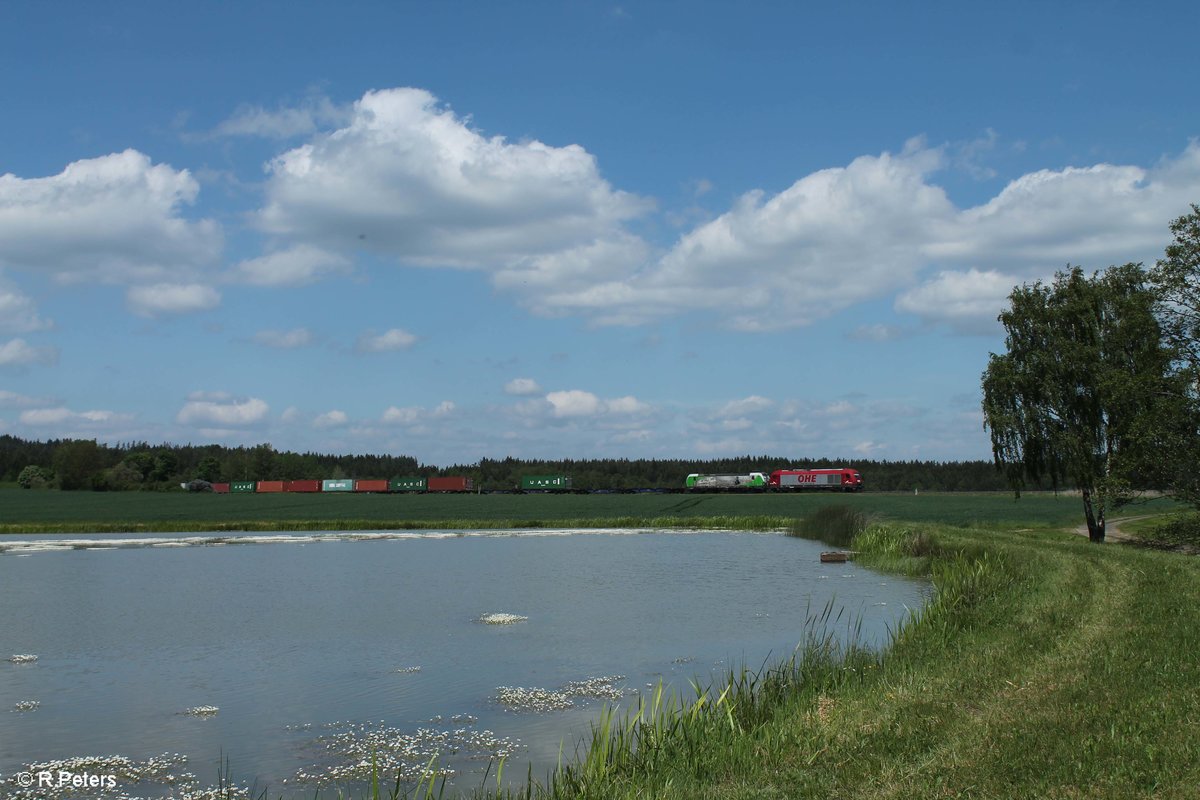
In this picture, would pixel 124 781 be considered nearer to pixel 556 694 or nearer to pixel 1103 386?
pixel 556 694

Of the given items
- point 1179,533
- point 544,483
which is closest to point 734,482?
point 544,483

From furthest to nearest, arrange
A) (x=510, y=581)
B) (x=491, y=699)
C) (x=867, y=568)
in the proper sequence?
(x=867, y=568) → (x=510, y=581) → (x=491, y=699)

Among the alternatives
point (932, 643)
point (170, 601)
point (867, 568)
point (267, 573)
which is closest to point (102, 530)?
point (267, 573)

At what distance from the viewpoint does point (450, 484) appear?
179 metres

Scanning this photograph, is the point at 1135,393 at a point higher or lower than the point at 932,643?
higher

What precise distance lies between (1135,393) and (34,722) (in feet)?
124

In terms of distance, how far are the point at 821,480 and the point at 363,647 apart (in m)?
133

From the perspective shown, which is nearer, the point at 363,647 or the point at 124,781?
the point at 124,781

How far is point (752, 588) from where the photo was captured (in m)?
33.1

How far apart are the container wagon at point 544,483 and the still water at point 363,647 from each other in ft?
451

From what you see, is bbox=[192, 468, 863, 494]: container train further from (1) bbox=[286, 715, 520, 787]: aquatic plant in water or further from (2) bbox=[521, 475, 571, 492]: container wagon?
(1) bbox=[286, 715, 520, 787]: aquatic plant in water

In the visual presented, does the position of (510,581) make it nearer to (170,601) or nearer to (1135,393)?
(170,601)

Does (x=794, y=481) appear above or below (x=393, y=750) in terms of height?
above

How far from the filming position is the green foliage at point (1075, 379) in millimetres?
40531
